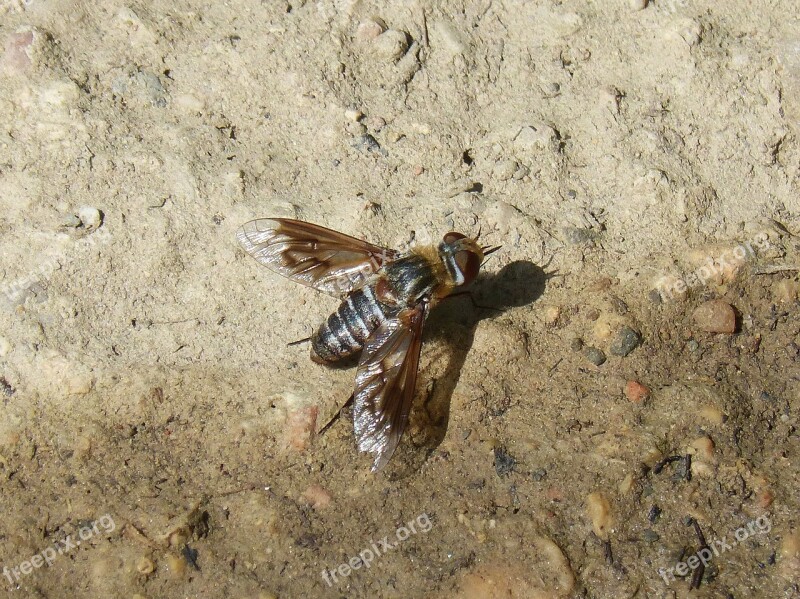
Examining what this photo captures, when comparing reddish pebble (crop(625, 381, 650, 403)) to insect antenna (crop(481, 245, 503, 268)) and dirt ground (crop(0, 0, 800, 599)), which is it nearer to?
dirt ground (crop(0, 0, 800, 599))

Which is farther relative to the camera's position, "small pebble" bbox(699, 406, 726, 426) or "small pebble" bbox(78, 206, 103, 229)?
"small pebble" bbox(78, 206, 103, 229)

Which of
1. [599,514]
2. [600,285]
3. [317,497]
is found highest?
[600,285]

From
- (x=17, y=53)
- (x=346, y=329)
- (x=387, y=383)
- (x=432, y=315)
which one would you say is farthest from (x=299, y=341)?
(x=17, y=53)

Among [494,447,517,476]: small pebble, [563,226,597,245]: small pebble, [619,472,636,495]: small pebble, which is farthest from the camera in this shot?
[563,226,597,245]: small pebble

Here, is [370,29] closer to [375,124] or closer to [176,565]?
[375,124]

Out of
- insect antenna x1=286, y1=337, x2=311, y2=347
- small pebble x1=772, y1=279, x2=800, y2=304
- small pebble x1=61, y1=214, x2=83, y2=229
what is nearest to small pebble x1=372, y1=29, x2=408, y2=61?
insect antenna x1=286, y1=337, x2=311, y2=347

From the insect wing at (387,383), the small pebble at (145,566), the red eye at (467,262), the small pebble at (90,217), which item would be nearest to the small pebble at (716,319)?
the red eye at (467,262)

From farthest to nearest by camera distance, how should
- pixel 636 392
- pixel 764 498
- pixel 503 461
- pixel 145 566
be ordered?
pixel 636 392
pixel 503 461
pixel 764 498
pixel 145 566
